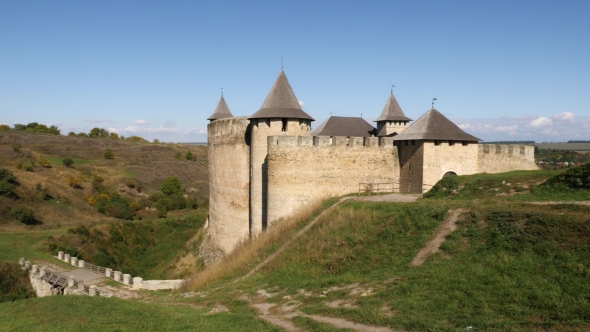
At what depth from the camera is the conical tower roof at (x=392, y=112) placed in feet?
91.5

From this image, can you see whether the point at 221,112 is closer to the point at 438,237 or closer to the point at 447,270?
the point at 438,237

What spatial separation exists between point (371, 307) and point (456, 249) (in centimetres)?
304

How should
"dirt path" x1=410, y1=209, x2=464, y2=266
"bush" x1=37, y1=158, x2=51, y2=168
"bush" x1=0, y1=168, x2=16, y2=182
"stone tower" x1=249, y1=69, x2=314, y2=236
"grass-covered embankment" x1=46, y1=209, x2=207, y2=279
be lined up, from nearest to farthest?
"dirt path" x1=410, y1=209, x2=464, y2=266 → "stone tower" x1=249, y1=69, x2=314, y2=236 → "grass-covered embankment" x1=46, y1=209, x2=207, y2=279 → "bush" x1=0, y1=168, x2=16, y2=182 → "bush" x1=37, y1=158, x2=51, y2=168

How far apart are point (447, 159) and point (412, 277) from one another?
9.68 metres

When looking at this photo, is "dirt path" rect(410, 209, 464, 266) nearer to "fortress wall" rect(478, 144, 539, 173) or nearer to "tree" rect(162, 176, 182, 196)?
"fortress wall" rect(478, 144, 539, 173)

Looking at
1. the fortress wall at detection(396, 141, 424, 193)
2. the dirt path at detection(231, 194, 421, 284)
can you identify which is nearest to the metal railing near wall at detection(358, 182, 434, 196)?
the fortress wall at detection(396, 141, 424, 193)

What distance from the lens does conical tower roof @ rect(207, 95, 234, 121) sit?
28.4 m

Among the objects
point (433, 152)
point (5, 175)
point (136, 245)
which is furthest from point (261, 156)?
point (5, 175)

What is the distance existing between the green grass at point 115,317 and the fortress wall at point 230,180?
10225 millimetres

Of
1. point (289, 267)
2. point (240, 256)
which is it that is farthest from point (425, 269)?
point (240, 256)

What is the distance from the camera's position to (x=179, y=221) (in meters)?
33.6

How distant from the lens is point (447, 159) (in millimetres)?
17578

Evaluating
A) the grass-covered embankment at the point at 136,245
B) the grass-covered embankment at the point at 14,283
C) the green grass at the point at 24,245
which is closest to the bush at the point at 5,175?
the green grass at the point at 24,245

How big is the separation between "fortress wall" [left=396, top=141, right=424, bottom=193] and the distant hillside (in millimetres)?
30170
